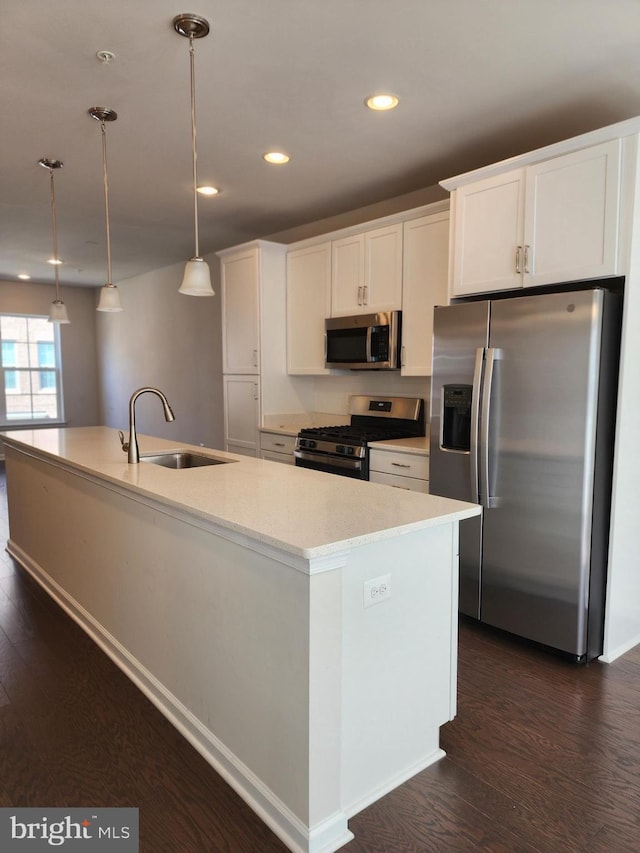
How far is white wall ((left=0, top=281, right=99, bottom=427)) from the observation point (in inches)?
330

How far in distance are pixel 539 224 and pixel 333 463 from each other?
1896 millimetres

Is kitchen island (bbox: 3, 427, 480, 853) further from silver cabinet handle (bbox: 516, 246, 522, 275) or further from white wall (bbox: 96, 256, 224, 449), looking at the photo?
white wall (bbox: 96, 256, 224, 449)

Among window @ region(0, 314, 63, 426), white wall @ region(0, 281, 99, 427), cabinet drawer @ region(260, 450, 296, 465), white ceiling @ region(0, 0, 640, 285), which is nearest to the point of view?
white ceiling @ region(0, 0, 640, 285)

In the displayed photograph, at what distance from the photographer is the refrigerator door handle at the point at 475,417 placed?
8.96 feet

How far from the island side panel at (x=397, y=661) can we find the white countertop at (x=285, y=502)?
0.09m

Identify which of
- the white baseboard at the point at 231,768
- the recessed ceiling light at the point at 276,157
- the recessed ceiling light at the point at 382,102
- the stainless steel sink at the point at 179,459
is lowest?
the white baseboard at the point at 231,768

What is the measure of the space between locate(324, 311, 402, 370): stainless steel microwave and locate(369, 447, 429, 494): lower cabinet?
651mm

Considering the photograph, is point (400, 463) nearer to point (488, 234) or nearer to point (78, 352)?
point (488, 234)

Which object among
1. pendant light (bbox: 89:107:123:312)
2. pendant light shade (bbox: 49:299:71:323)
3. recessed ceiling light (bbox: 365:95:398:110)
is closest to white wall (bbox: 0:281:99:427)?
pendant light shade (bbox: 49:299:71:323)

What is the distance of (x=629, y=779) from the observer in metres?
1.81

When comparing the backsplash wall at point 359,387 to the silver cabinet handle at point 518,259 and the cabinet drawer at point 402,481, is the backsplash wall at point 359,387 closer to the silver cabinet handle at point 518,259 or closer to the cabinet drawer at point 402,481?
the cabinet drawer at point 402,481

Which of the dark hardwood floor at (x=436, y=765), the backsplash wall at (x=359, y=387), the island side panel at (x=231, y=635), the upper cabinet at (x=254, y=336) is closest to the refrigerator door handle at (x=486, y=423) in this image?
the dark hardwood floor at (x=436, y=765)

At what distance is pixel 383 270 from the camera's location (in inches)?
148

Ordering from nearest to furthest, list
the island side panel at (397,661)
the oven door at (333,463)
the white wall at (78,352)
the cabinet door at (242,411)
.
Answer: the island side panel at (397,661) < the oven door at (333,463) < the cabinet door at (242,411) < the white wall at (78,352)
